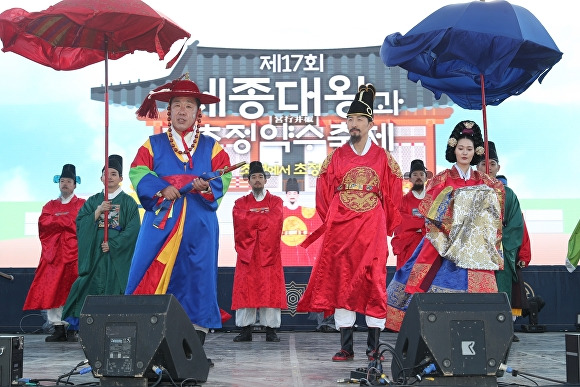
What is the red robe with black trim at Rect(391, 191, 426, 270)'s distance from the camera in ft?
22.1

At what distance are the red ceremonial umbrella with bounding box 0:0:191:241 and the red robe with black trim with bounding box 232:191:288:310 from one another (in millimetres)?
2283

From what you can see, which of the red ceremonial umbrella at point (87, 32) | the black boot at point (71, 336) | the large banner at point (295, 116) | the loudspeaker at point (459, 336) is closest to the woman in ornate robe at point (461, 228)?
the loudspeaker at point (459, 336)

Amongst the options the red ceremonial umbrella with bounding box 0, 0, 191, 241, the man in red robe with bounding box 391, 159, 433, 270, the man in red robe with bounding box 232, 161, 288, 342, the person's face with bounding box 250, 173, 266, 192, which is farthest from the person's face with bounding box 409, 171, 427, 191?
the red ceremonial umbrella with bounding box 0, 0, 191, 241

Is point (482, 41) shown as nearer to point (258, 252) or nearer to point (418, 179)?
point (418, 179)

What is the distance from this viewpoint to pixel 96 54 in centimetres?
526

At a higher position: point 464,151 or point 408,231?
point 464,151

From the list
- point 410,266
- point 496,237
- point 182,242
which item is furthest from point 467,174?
point 182,242

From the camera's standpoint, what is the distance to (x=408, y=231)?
22.4 ft

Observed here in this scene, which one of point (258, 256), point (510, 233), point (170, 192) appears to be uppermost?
point (170, 192)

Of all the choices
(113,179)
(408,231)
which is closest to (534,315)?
(408,231)

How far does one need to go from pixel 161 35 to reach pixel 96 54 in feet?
2.39

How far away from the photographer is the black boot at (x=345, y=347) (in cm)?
459

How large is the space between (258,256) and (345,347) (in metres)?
2.58

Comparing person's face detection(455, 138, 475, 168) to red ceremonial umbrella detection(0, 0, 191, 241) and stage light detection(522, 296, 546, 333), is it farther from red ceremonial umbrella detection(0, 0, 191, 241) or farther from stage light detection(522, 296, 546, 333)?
stage light detection(522, 296, 546, 333)
